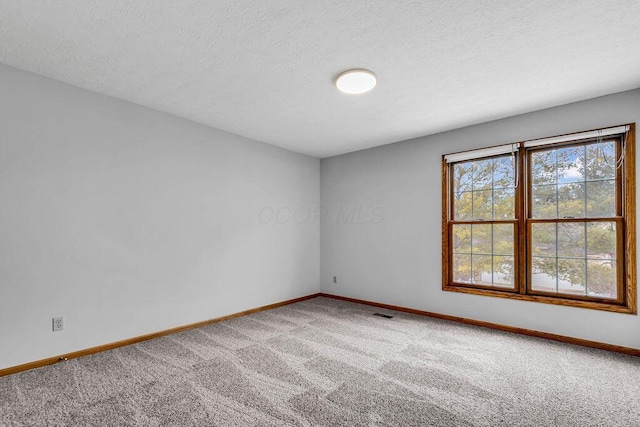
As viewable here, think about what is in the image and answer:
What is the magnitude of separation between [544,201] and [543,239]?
43cm

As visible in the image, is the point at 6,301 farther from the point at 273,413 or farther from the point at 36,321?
the point at 273,413

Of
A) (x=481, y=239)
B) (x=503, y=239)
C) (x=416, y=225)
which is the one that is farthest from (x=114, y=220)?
(x=503, y=239)

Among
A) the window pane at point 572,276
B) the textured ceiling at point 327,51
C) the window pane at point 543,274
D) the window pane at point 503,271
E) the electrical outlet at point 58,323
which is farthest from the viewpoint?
the window pane at point 503,271

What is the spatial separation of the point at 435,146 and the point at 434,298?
82.3 inches

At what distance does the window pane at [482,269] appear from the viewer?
12.6ft

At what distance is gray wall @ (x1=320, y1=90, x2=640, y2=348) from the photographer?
312 cm

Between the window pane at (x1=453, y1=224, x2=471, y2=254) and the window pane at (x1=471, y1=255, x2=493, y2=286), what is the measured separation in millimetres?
→ 156

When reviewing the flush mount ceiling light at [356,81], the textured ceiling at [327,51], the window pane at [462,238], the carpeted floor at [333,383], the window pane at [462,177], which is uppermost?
the textured ceiling at [327,51]

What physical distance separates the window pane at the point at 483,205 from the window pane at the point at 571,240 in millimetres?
731

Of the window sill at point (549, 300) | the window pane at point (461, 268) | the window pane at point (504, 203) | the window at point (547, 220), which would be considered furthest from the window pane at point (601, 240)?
the window pane at point (461, 268)

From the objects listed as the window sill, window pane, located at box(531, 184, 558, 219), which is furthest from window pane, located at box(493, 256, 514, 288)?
window pane, located at box(531, 184, 558, 219)

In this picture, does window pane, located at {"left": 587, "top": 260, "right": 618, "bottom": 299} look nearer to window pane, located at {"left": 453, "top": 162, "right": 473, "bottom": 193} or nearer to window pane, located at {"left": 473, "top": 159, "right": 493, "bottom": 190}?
window pane, located at {"left": 473, "top": 159, "right": 493, "bottom": 190}

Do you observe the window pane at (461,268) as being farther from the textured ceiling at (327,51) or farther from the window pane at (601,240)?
the textured ceiling at (327,51)

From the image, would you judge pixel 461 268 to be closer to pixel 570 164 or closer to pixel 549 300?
pixel 549 300
